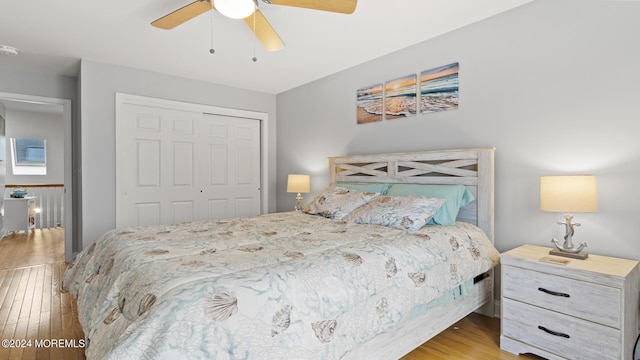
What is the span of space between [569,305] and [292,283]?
162 cm

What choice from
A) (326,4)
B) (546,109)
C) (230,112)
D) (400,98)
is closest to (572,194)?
(546,109)

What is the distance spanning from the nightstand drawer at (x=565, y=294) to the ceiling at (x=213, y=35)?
6.40 ft

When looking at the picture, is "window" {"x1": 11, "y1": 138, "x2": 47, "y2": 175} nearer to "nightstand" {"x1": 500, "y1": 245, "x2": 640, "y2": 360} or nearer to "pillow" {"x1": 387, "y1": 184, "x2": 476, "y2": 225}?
"pillow" {"x1": 387, "y1": 184, "x2": 476, "y2": 225}

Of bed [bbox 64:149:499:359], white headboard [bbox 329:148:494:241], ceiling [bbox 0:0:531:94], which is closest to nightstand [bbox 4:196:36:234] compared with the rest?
ceiling [bbox 0:0:531:94]

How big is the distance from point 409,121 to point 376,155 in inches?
18.6

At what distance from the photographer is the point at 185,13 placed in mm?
2105

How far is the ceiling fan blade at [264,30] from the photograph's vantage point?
217 centimetres

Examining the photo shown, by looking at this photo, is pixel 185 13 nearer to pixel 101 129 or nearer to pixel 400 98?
pixel 400 98

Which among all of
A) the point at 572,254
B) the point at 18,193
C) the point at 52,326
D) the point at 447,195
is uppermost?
the point at 447,195

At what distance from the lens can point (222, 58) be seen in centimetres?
347

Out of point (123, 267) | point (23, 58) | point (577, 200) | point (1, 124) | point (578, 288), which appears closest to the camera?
point (123, 267)

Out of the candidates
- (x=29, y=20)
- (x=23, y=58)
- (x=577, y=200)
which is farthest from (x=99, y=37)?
(x=577, y=200)

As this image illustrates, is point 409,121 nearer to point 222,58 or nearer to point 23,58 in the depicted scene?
point 222,58

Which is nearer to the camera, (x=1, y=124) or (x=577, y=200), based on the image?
(x=577, y=200)
